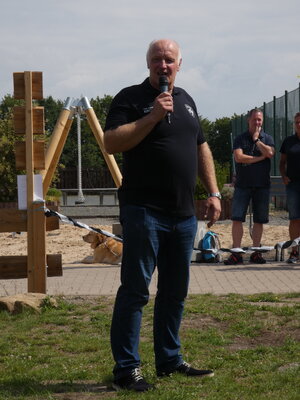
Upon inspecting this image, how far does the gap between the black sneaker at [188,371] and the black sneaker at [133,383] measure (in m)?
0.30

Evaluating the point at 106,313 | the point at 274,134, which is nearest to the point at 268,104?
the point at 274,134

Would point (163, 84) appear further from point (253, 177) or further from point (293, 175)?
point (293, 175)

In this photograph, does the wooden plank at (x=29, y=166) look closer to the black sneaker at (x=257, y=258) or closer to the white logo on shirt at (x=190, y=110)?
the white logo on shirt at (x=190, y=110)

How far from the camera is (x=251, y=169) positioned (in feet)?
38.4

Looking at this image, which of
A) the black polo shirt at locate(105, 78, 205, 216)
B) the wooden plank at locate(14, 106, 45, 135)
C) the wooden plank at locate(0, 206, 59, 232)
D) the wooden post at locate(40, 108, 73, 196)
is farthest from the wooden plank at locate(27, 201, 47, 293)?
the black polo shirt at locate(105, 78, 205, 216)

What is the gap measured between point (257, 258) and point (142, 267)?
22.5 ft

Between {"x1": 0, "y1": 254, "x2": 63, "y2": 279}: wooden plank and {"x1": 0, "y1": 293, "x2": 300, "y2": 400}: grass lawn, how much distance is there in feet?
1.21

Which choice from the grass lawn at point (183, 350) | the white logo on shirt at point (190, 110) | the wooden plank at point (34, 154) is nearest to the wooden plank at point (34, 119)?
the wooden plank at point (34, 154)

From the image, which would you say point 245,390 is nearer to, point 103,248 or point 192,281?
point 192,281

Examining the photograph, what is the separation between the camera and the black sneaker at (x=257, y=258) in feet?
38.9

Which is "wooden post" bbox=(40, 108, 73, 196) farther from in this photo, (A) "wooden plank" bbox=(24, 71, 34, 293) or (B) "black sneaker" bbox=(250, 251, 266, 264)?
(A) "wooden plank" bbox=(24, 71, 34, 293)

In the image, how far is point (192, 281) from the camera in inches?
400

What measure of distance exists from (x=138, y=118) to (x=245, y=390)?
1.67 metres

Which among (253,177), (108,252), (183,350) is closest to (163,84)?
(183,350)
